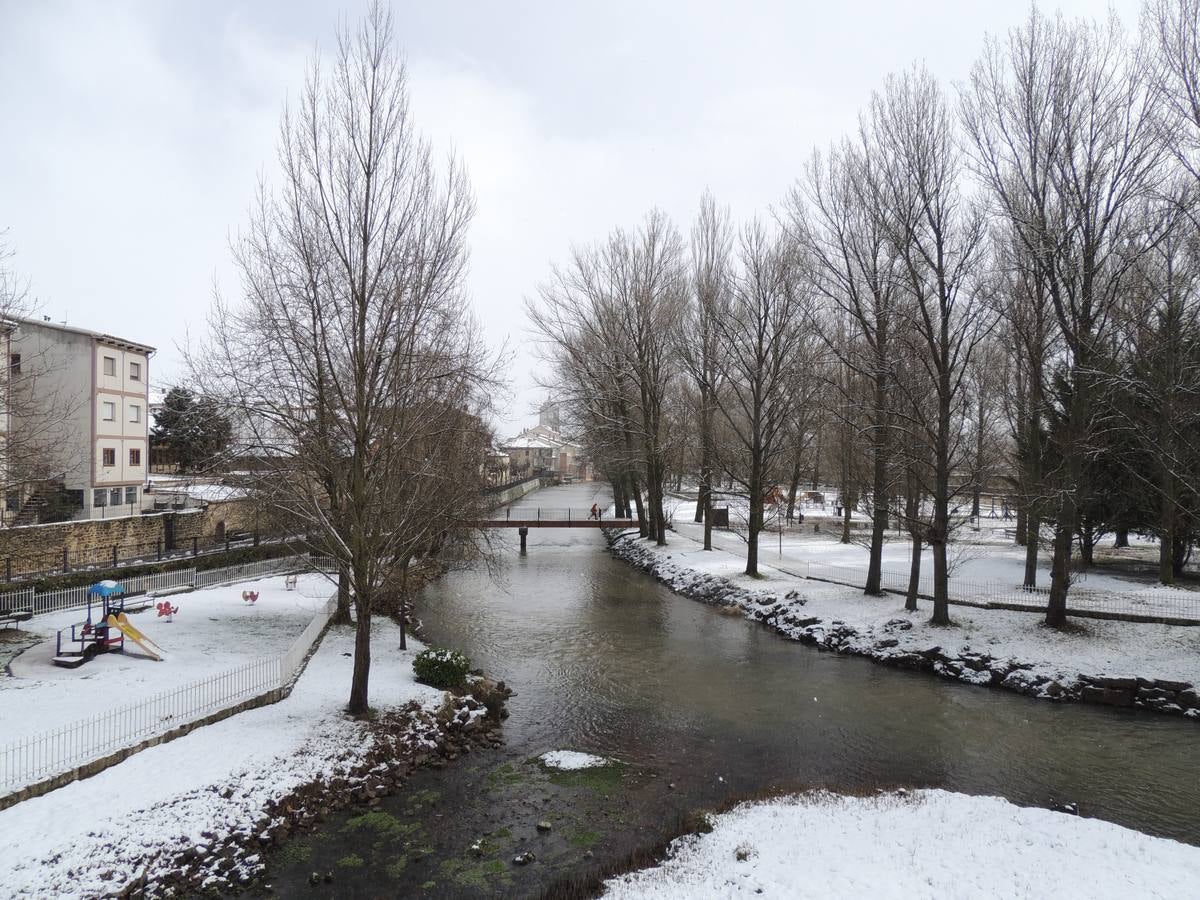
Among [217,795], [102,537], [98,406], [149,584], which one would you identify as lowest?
[217,795]

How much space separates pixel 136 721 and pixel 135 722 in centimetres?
6

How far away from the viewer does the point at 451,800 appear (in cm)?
1045

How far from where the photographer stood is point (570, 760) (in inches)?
465

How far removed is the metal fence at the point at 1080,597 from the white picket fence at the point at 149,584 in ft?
60.8

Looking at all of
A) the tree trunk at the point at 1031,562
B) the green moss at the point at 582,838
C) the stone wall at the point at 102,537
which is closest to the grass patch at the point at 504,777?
the green moss at the point at 582,838

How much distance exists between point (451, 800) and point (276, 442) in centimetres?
1061

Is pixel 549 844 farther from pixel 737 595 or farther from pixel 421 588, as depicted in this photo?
pixel 421 588

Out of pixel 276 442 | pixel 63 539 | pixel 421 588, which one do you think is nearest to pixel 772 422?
pixel 421 588

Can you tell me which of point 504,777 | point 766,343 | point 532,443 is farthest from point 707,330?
point 532,443

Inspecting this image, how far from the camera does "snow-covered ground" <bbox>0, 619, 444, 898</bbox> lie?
25.9 feet

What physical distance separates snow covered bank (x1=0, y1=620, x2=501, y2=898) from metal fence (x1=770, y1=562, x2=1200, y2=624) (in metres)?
15.3

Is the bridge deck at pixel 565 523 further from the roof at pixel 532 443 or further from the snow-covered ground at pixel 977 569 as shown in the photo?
the roof at pixel 532 443

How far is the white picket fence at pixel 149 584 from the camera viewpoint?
19.5 metres

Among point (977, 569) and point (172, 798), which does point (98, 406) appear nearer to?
point (172, 798)
